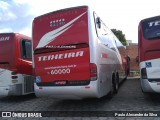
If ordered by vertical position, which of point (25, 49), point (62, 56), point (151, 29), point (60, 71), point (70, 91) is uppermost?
point (151, 29)

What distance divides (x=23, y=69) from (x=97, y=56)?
3.87 meters

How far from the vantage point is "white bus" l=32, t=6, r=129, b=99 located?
273 inches

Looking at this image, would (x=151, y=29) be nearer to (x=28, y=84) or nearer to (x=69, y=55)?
(x=69, y=55)

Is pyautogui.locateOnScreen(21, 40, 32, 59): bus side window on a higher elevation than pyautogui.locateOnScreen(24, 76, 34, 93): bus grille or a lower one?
higher

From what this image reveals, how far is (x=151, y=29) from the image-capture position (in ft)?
26.4

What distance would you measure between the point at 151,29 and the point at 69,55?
2877mm

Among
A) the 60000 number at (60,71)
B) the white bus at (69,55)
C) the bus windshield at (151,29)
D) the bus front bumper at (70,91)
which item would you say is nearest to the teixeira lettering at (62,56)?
the white bus at (69,55)

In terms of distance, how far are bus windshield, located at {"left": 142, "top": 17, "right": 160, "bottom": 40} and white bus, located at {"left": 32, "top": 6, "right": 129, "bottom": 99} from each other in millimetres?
1550

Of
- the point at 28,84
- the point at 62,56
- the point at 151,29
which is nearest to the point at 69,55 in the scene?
the point at 62,56

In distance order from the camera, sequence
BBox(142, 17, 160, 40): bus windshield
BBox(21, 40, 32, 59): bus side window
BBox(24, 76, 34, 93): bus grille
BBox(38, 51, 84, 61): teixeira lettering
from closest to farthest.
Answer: BBox(38, 51, 84, 61): teixeira lettering
BBox(142, 17, 160, 40): bus windshield
BBox(24, 76, 34, 93): bus grille
BBox(21, 40, 32, 59): bus side window

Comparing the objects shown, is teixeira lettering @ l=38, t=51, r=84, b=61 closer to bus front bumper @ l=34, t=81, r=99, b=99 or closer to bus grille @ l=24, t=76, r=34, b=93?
bus front bumper @ l=34, t=81, r=99, b=99

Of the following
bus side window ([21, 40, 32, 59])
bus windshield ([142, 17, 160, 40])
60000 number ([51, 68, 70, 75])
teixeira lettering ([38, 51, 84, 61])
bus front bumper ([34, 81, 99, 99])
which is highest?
bus windshield ([142, 17, 160, 40])

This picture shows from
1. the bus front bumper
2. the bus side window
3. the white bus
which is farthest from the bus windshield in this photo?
the bus side window

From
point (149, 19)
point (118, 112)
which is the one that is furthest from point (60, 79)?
point (149, 19)
